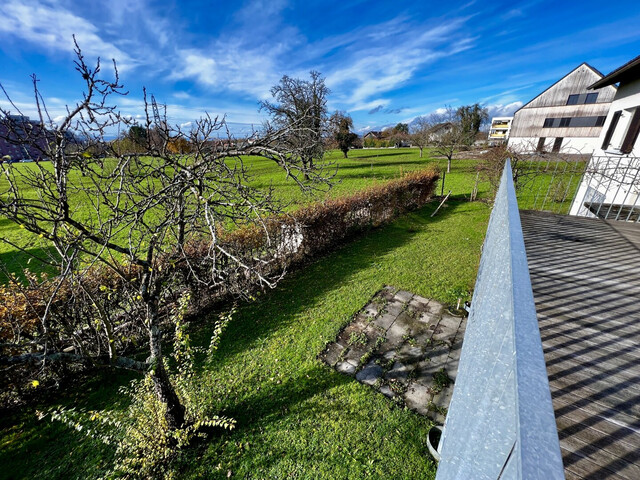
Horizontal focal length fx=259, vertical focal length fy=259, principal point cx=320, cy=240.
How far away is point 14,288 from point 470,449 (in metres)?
5.95

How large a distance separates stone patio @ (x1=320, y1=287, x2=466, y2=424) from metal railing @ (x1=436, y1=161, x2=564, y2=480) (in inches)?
107

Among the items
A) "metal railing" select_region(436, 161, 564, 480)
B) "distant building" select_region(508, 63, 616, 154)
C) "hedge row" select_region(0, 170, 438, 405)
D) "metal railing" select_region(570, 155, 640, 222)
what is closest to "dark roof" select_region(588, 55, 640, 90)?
"metal railing" select_region(570, 155, 640, 222)

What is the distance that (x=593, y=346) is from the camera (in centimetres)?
214

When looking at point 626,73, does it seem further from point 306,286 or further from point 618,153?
point 306,286

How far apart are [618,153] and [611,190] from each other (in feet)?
3.50

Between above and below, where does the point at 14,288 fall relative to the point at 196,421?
above

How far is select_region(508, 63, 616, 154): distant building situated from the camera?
26730 mm

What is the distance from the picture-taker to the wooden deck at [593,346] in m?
1.45

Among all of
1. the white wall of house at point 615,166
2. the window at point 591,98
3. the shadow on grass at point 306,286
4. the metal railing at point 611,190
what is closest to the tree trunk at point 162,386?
the shadow on grass at point 306,286

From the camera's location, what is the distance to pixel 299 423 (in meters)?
3.36

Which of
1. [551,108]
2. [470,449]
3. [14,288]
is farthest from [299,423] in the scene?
[551,108]

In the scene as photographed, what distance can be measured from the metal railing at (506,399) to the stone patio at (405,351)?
2.72 m

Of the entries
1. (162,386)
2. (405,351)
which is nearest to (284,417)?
(162,386)

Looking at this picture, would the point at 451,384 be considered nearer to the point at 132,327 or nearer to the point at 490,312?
the point at 490,312
